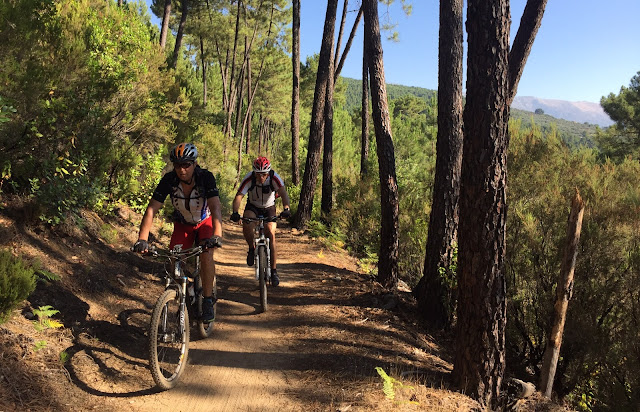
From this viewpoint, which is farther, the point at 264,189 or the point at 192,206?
the point at 264,189

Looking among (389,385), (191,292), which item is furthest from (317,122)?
(389,385)

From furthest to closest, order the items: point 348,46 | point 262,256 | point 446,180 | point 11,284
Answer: point 348,46
point 446,180
point 262,256
point 11,284

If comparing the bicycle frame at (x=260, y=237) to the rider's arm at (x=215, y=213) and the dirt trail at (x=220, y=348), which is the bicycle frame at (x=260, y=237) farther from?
the rider's arm at (x=215, y=213)

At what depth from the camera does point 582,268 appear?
6.98 metres

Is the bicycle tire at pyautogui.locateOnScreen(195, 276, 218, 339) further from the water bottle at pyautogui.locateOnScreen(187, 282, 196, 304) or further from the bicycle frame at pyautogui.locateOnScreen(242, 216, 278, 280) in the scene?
the bicycle frame at pyautogui.locateOnScreen(242, 216, 278, 280)

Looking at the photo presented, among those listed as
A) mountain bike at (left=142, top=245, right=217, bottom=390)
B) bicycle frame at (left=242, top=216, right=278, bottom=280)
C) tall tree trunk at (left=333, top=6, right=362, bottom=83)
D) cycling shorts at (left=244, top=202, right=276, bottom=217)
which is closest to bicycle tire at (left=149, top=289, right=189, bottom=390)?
mountain bike at (left=142, top=245, right=217, bottom=390)

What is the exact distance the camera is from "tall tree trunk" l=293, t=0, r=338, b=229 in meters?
12.5

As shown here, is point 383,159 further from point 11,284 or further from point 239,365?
point 11,284

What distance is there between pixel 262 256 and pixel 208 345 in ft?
5.10

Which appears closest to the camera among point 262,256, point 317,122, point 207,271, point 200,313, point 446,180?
point 207,271

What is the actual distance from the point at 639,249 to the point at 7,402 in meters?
8.46

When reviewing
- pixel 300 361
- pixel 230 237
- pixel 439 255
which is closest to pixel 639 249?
pixel 439 255

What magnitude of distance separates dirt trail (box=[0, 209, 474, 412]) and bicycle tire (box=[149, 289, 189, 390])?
0.16 meters

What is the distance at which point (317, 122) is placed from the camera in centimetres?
1328
